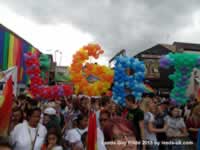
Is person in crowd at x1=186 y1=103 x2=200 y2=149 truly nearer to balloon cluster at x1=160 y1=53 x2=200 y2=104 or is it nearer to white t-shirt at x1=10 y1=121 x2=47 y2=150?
balloon cluster at x1=160 y1=53 x2=200 y2=104

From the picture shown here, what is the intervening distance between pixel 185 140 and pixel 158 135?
0.69m

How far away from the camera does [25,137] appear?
444 cm

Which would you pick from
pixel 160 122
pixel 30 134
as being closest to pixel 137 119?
pixel 30 134

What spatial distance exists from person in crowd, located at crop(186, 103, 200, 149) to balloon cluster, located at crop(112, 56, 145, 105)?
74.6 inches

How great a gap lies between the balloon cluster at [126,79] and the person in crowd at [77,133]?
3.57m

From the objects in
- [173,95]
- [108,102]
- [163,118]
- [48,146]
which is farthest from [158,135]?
[48,146]

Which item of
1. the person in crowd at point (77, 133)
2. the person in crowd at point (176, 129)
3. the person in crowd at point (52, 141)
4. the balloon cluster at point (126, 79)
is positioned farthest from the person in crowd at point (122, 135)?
the balloon cluster at point (126, 79)

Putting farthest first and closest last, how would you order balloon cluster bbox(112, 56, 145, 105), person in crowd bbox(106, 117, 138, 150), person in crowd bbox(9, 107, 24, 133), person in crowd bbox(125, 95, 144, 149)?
1. balloon cluster bbox(112, 56, 145, 105)
2. person in crowd bbox(125, 95, 144, 149)
3. person in crowd bbox(9, 107, 24, 133)
4. person in crowd bbox(106, 117, 138, 150)

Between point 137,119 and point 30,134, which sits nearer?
point 30,134

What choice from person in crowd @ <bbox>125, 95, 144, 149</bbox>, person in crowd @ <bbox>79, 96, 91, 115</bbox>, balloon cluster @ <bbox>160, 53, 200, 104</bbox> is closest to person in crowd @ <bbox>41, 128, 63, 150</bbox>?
person in crowd @ <bbox>125, 95, 144, 149</bbox>

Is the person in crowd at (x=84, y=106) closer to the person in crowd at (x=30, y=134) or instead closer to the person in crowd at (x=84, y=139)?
the person in crowd at (x=84, y=139)

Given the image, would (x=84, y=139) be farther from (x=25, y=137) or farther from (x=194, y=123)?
(x=194, y=123)

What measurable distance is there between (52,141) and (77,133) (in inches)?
27.5

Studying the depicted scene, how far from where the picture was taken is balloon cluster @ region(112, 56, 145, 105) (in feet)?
29.4
